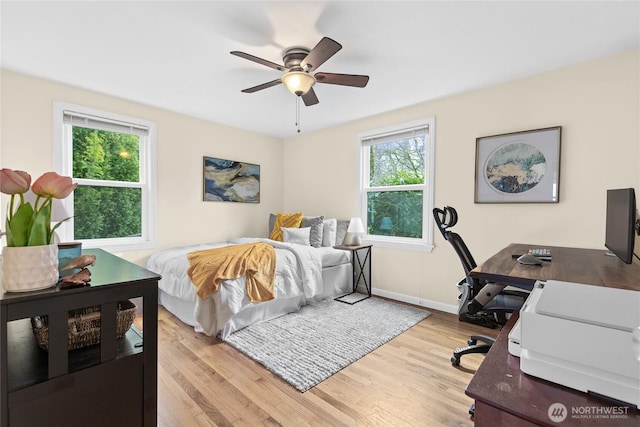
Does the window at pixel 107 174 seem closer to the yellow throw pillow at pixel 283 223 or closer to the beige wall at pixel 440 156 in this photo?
the beige wall at pixel 440 156

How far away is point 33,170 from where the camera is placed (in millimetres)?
2818

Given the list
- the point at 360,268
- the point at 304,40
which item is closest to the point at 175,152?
the point at 304,40

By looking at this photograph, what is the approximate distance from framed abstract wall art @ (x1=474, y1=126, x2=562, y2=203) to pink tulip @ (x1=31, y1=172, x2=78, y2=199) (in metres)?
3.25

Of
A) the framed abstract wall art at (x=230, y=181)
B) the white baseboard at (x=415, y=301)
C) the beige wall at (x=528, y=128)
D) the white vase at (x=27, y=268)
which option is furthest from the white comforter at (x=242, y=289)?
the white vase at (x=27, y=268)

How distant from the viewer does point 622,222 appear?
1539 mm

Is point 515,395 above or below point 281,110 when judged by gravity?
below

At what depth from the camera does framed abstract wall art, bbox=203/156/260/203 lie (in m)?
4.18

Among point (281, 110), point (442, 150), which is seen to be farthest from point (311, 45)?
point (442, 150)

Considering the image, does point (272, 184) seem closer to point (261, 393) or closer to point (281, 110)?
point (281, 110)

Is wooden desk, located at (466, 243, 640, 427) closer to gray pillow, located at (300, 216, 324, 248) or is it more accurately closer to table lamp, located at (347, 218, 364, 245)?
table lamp, located at (347, 218, 364, 245)

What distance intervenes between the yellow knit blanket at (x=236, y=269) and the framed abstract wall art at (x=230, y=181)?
61.4 inches

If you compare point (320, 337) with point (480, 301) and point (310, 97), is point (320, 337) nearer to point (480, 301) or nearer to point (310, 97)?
point (480, 301)

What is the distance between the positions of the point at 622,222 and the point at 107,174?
447cm

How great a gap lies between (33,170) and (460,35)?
13.0 ft
